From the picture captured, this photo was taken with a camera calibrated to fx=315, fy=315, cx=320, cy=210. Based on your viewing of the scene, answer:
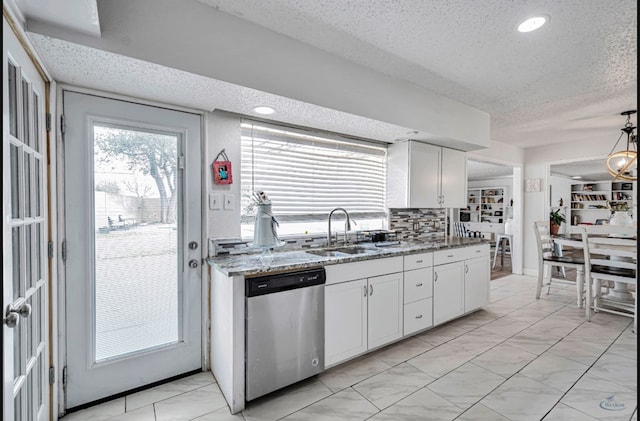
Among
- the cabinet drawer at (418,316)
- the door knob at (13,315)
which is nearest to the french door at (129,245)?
the door knob at (13,315)

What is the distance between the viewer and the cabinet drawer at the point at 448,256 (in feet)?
10.3

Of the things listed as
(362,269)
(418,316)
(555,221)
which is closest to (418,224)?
(418,316)

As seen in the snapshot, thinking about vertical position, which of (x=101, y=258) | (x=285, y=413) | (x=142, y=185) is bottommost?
(x=285, y=413)

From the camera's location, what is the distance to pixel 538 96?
10.4ft

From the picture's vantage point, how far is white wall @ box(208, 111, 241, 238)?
7.91 ft

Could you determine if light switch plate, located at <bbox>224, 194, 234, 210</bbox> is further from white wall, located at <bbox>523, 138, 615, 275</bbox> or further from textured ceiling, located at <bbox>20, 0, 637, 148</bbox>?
white wall, located at <bbox>523, 138, 615, 275</bbox>

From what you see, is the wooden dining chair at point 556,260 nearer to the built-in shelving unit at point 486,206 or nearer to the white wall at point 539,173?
the white wall at point 539,173

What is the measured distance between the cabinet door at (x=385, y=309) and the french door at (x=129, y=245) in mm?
1361

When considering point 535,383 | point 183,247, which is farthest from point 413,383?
point 183,247

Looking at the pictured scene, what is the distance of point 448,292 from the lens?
10.7 feet

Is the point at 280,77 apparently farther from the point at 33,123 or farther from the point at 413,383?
the point at 413,383

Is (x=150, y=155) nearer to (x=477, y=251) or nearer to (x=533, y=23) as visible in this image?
(x=533, y=23)

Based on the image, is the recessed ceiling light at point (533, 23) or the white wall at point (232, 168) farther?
→ the white wall at point (232, 168)

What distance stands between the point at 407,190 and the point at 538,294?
2524 mm
